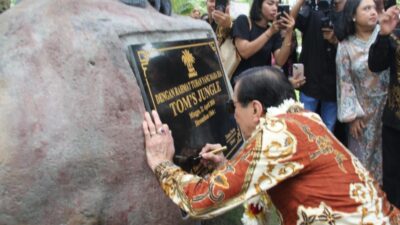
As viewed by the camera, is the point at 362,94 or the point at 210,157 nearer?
the point at 210,157

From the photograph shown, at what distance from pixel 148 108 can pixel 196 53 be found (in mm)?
729

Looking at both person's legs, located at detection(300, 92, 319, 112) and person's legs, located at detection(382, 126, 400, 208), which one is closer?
person's legs, located at detection(382, 126, 400, 208)

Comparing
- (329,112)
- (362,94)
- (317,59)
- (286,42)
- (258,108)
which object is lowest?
(329,112)

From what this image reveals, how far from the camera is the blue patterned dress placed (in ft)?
13.5

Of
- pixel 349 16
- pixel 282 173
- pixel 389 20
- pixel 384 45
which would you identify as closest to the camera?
pixel 282 173

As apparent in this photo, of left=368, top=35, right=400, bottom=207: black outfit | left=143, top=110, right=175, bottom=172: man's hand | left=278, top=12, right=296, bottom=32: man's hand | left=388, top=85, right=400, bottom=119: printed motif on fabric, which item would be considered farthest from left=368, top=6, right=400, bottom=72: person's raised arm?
left=143, top=110, right=175, bottom=172: man's hand

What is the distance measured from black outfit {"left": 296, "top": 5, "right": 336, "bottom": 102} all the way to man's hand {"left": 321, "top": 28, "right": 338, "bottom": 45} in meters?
0.04

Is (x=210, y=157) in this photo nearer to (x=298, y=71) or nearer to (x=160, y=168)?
(x=160, y=168)

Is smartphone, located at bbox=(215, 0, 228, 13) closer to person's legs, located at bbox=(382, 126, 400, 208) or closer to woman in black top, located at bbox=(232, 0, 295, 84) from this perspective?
woman in black top, located at bbox=(232, 0, 295, 84)

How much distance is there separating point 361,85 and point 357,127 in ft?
1.23

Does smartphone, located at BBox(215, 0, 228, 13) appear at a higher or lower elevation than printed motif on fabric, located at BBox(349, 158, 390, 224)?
higher

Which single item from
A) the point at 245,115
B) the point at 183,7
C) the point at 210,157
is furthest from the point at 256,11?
the point at 245,115

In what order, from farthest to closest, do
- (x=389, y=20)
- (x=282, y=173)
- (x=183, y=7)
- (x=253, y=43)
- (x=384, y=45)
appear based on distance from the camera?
(x=183, y=7) < (x=253, y=43) < (x=384, y=45) < (x=389, y=20) < (x=282, y=173)

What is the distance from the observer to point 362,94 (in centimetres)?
420
